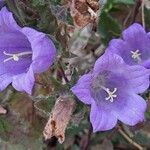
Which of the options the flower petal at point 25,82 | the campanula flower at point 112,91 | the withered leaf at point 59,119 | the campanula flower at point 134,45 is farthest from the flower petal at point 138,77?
the flower petal at point 25,82

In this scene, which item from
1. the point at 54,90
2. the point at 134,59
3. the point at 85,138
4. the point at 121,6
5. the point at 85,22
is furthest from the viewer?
the point at 121,6

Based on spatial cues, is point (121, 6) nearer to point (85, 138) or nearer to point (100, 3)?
point (85, 138)

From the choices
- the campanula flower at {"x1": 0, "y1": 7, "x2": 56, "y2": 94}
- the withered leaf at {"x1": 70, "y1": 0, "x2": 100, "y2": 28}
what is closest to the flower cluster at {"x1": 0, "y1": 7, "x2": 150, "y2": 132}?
the campanula flower at {"x1": 0, "y1": 7, "x2": 56, "y2": 94}

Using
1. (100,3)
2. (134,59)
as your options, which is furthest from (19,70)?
(134,59)

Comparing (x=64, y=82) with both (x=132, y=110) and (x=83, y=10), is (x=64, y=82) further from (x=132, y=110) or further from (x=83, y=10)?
(x=83, y=10)

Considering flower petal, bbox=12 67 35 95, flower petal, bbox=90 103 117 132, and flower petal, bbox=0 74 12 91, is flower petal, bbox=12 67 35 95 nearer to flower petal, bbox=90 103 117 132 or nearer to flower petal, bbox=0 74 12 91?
flower petal, bbox=0 74 12 91

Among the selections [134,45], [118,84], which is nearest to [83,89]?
[118,84]

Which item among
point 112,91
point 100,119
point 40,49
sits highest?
point 40,49

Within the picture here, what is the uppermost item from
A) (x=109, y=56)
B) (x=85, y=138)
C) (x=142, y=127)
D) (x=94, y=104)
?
(x=109, y=56)
